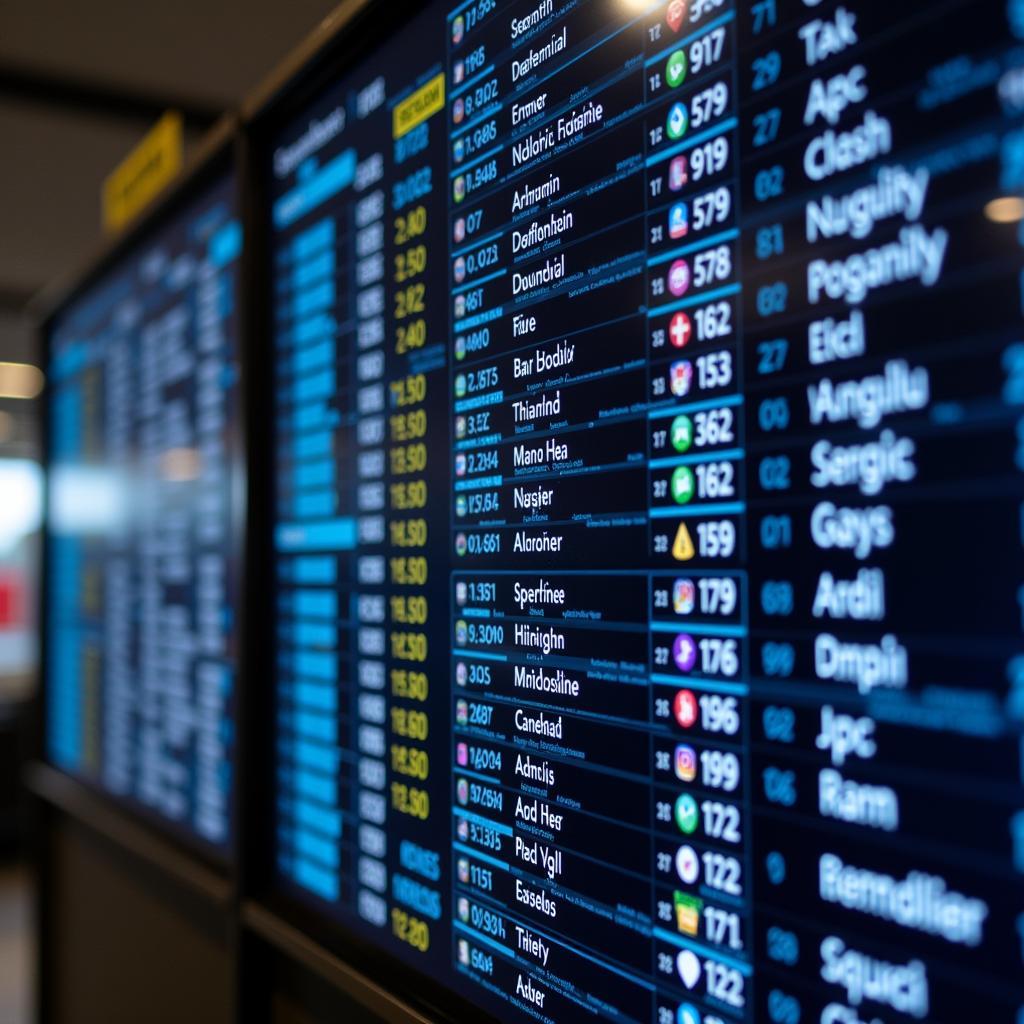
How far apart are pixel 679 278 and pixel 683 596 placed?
9.4 inches

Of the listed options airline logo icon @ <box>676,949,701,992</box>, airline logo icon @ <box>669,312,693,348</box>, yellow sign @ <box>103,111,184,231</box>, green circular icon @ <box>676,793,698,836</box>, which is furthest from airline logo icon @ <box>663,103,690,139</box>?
yellow sign @ <box>103,111,184,231</box>

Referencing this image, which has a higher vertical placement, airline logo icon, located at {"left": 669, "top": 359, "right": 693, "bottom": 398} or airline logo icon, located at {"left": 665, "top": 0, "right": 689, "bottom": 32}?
airline logo icon, located at {"left": 665, "top": 0, "right": 689, "bottom": 32}

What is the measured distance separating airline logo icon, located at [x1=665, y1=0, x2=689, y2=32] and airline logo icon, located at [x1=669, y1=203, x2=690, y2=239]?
5.4 inches

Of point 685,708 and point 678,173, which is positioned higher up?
point 678,173

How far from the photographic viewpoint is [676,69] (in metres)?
0.80

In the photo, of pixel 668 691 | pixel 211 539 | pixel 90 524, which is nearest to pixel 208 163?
pixel 211 539

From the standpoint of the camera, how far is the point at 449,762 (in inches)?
41.8

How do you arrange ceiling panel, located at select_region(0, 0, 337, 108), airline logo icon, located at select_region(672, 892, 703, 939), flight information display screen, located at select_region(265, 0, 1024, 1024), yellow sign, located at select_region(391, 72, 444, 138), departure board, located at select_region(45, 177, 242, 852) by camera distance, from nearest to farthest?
1. flight information display screen, located at select_region(265, 0, 1024, 1024)
2. airline logo icon, located at select_region(672, 892, 703, 939)
3. yellow sign, located at select_region(391, 72, 444, 138)
4. departure board, located at select_region(45, 177, 242, 852)
5. ceiling panel, located at select_region(0, 0, 337, 108)

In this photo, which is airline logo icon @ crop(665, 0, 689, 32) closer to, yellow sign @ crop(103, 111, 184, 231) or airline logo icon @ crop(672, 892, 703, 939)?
airline logo icon @ crop(672, 892, 703, 939)

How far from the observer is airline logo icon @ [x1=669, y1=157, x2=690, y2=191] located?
79 cm

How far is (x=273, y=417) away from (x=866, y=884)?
42.2 inches

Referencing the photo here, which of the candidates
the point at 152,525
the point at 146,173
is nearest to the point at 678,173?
the point at 152,525

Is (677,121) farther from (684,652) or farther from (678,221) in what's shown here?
(684,652)

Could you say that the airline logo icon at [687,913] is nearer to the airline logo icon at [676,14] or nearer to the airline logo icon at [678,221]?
the airline logo icon at [678,221]
